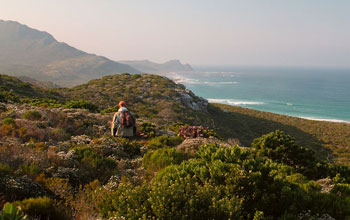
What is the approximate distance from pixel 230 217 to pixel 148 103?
3886cm

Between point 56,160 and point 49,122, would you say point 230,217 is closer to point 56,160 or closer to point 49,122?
point 56,160

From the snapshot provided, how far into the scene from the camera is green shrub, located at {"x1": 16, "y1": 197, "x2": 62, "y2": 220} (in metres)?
3.80

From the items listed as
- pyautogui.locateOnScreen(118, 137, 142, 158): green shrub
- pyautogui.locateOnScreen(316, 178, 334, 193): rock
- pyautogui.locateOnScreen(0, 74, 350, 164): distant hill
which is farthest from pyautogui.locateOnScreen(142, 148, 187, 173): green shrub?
pyautogui.locateOnScreen(0, 74, 350, 164): distant hill

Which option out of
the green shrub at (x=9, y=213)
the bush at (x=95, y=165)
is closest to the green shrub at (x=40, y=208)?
the green shrub at (x=9, y=213)

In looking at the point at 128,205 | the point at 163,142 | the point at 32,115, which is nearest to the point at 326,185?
the point at 163,142

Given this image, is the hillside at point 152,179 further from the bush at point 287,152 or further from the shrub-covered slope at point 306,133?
the shrub-covered slope at point 306,133

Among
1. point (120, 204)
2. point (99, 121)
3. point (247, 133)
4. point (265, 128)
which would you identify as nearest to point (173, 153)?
point (120, 204)

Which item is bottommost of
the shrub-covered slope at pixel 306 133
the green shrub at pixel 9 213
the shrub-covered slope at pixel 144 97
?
the shrub-covered slope at pixel 306 133

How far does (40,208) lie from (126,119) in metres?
7.05

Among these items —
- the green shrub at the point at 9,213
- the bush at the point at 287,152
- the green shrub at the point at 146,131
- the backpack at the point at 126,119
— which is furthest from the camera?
the green shrub at the point at 146,131

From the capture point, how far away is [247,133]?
35969mm

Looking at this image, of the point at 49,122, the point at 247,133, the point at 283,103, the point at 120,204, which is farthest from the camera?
the point at 283,103

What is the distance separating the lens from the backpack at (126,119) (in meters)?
10.7

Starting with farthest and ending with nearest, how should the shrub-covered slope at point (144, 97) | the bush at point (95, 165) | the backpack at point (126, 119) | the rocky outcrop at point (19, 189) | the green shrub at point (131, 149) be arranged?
the shrub-covered slope at point (144, 97) < the backpack at point (126, 119) < the green shrub at point (131, 149) < the bush at point (95, 165) < the rocky outcrop at point (19, 189)
